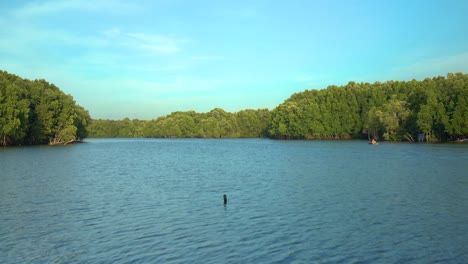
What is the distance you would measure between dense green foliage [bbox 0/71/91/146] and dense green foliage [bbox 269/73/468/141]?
97.3m

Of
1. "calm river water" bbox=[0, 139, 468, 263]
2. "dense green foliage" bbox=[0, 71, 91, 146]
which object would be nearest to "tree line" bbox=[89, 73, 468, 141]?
"calm river water" bbox=[0, 139, 468, 263]

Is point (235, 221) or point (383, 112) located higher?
point (383, 112)

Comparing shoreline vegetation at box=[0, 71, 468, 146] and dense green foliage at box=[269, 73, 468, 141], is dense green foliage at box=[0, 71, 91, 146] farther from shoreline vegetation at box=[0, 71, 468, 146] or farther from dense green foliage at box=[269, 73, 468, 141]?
dense green foliage at box=[269, 73, 468, 141]

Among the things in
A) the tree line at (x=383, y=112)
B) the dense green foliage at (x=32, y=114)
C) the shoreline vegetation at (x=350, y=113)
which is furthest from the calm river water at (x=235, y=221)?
the tree line at (x=383, y=112)

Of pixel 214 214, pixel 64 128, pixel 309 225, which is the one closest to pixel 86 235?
pixel 214 214

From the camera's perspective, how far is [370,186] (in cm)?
3394

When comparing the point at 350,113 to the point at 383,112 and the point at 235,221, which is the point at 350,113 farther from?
the point at 235,221

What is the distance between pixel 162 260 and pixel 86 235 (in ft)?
17.6

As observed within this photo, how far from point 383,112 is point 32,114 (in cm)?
10872

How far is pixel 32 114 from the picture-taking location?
4289 inches

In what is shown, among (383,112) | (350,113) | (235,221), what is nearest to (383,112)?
(383,112)

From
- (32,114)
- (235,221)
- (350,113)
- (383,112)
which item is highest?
(350,113)

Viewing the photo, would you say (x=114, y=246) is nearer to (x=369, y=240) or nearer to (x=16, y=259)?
(x=16, y=259)

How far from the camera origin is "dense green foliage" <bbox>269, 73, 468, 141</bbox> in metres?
115
